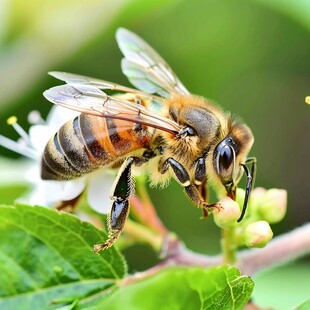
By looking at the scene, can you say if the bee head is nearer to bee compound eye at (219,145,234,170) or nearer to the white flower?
bee compound eye at (219,145,234,170)

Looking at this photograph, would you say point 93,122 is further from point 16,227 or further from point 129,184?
point 16,227

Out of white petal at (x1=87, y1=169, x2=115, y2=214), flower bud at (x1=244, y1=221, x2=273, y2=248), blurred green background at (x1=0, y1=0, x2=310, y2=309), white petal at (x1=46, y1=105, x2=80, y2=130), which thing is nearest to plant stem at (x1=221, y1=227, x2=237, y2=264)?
flower bud at (x1=244, y1=221, x2=273, y2=248)

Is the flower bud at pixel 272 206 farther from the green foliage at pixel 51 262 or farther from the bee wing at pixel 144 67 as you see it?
the bee wing at pixel 144 67

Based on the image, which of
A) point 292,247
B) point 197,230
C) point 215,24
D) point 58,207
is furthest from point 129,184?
point 215,24

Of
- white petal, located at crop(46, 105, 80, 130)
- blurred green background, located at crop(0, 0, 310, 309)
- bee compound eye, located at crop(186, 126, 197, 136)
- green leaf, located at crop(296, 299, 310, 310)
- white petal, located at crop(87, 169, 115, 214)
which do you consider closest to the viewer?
green leaf, located at crop(296, 299, 310, 310)

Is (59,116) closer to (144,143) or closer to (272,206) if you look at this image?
(144,143)

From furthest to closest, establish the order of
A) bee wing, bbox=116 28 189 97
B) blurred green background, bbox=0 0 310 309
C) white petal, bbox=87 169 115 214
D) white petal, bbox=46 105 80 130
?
blurred green background, bbox=0 0 310 309 < bee wing, bbox=116 28 189 97 < white petal, bbox=46 105 80 130 < white petal, bbox=87 169 115 214

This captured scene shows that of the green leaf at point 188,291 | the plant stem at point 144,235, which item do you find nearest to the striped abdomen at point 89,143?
the plant stem at point 144,235
